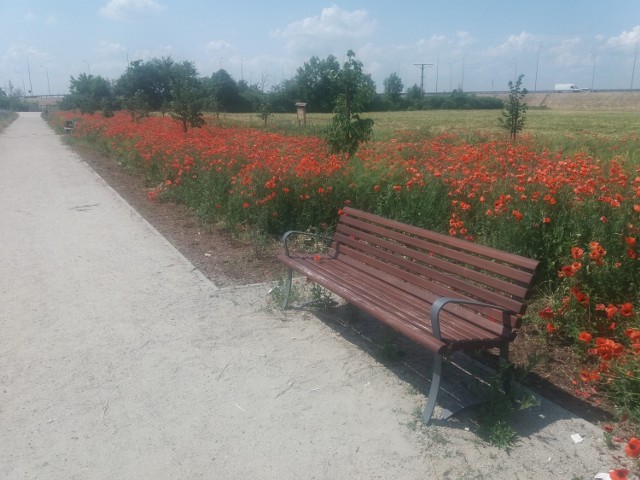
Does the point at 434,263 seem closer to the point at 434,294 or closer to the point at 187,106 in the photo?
the point at 434,294

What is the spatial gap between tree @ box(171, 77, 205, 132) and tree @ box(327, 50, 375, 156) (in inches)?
277

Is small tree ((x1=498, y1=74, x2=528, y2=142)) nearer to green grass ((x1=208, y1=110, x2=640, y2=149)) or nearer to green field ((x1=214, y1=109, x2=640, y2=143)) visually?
green grass ((x1=208, y1=110, x2=640, y2=149))

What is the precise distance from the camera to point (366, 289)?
374cm

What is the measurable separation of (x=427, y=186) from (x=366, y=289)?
101 inches

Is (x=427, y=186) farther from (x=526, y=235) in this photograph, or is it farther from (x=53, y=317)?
(x=53, y=317)

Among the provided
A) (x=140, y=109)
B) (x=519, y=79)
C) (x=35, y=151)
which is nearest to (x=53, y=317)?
(x=519, y=79)

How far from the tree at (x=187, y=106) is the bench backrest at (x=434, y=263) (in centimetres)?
Answer: 1175

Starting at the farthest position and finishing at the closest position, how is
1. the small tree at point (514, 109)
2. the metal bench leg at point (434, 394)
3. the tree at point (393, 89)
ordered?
the tree at point (393, 89), the small tree at point (514, 109), the metal bench leg at point (434, 394)

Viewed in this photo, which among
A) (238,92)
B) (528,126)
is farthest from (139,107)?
(238,92)

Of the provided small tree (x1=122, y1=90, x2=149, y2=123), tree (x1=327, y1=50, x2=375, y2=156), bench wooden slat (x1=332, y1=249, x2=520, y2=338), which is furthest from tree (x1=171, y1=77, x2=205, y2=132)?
bench wooden slat (x1=332, y1=249, x2=520, y2=338)

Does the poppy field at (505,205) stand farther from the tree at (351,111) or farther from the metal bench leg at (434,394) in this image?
the metal bench leg at (434,394)

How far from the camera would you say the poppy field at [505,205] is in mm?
3500

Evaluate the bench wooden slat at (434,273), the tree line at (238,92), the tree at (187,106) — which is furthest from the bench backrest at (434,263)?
the tree line at (238,92)

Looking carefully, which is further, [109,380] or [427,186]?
[427,186]
